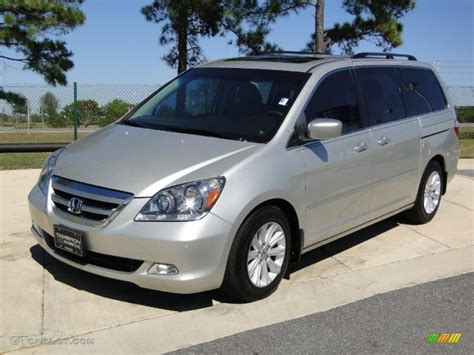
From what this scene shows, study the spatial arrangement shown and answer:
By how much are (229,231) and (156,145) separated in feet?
3.27

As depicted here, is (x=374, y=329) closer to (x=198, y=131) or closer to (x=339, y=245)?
(x=339, y=245)

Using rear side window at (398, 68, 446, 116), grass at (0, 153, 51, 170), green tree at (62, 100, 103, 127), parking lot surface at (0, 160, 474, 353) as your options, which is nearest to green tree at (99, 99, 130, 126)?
green tree at (62, 100, 103, 127)

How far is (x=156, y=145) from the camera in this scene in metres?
4.53

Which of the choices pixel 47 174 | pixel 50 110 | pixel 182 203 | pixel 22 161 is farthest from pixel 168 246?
pixel 50 110

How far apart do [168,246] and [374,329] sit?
151 centimetres

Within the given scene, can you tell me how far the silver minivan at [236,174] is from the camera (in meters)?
3.93

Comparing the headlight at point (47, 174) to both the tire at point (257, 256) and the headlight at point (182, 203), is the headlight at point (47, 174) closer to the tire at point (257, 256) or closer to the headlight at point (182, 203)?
the headlight at point (182, 203)

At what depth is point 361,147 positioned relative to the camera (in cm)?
521

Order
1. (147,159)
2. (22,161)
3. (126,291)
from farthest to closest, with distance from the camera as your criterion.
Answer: (22,161)
(126,291)
(147,159)

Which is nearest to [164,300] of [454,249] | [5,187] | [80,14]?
[454,249]

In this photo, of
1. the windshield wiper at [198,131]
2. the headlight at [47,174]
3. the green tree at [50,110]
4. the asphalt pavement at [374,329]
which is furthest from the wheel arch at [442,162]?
the green tree at [50,110]

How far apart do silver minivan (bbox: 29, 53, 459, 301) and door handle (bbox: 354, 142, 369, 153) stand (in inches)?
0.5

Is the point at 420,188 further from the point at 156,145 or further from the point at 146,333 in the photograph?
the point at 146,333

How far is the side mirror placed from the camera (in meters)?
4.56
